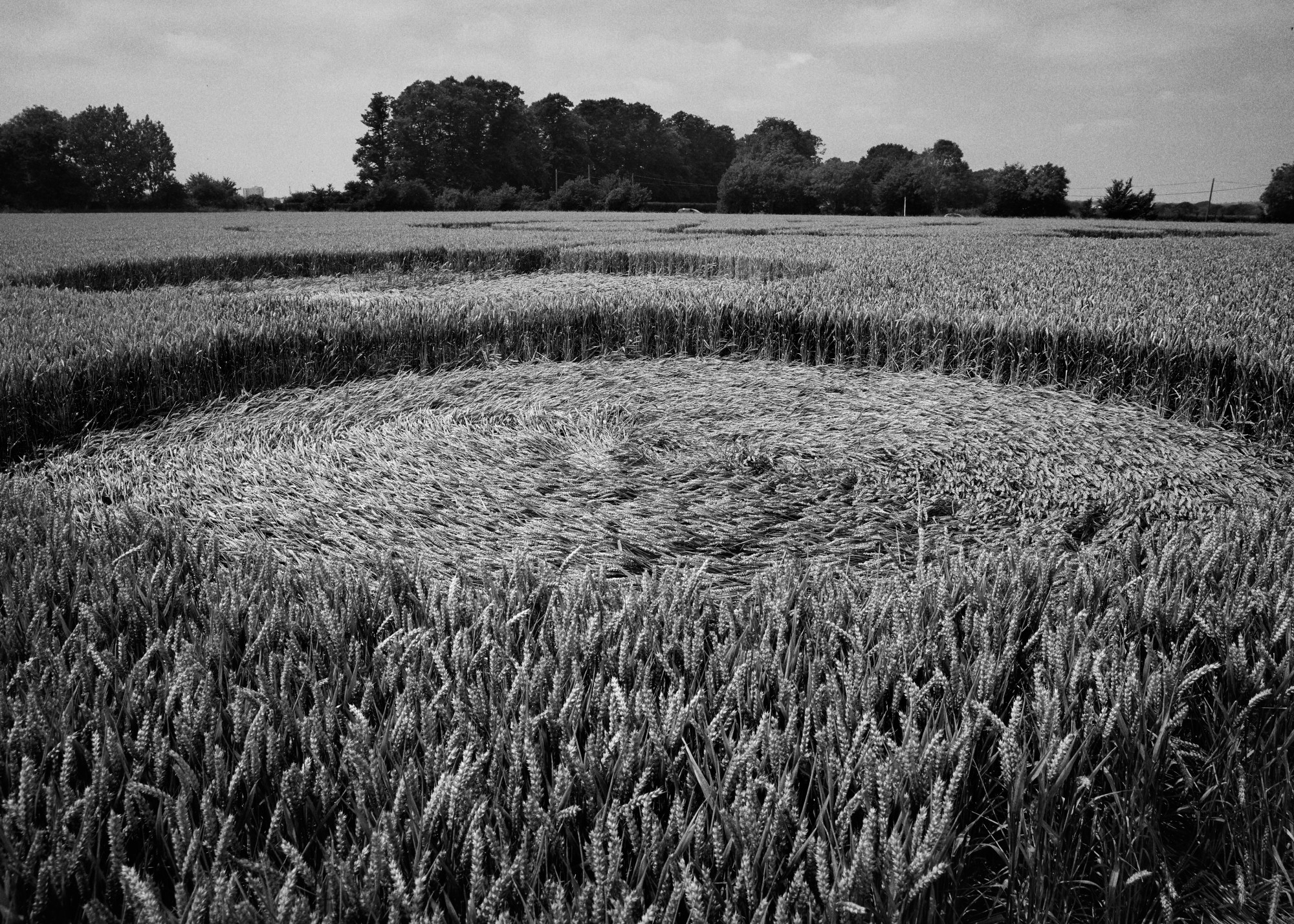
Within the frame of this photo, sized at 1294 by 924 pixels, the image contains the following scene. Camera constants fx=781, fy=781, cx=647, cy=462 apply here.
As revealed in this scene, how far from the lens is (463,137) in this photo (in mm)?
65875

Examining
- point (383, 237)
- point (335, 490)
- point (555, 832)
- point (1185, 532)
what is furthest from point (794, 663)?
point (383, 237)

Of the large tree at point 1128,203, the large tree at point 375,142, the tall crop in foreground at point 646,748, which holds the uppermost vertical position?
the large tree at point 375,142

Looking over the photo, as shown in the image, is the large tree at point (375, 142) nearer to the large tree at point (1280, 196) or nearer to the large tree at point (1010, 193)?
the large tree at point (1010, 193)

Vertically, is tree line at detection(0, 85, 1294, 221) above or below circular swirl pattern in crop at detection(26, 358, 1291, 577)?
above

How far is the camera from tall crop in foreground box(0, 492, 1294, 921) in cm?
104

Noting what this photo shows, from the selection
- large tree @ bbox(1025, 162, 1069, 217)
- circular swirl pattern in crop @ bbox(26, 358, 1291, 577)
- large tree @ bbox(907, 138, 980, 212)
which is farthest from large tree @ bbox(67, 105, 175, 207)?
circular swirl pattern in crop @ bbox(26, 358, 1291, 577)

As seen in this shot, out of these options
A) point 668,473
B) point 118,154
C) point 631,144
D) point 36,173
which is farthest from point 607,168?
point 668,473

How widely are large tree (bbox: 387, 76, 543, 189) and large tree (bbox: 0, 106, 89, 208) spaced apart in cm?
2153

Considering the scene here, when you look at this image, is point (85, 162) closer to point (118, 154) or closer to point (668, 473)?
point (118, 154)

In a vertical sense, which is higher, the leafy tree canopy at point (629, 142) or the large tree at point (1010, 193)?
the leafy tree canopy at point (629, 142)

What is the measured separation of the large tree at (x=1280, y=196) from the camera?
4672 cm

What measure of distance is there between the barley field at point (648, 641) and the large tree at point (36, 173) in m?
57.2

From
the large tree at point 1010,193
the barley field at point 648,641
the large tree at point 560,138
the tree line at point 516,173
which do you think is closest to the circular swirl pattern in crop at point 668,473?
the barley field at point 648,641

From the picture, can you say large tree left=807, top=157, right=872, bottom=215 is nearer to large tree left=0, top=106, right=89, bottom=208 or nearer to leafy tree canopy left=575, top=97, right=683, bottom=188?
leafy tree canopy left=575, top=97, right=683, bottom=188
